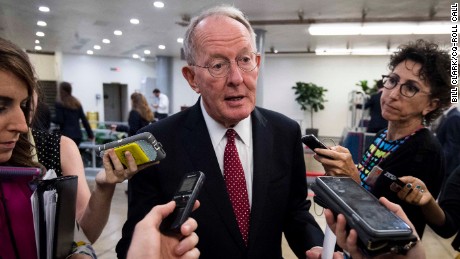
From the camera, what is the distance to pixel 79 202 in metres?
1.29

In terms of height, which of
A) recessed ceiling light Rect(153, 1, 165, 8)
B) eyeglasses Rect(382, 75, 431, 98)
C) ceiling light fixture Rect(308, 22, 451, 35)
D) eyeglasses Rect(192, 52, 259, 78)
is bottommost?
eyeglasses Rect(382, 75, 431, 98)

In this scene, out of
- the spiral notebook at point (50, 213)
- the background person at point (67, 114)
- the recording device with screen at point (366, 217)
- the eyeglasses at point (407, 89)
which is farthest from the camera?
the background person at point (67, 114)

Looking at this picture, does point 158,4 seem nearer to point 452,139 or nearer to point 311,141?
point 452,139

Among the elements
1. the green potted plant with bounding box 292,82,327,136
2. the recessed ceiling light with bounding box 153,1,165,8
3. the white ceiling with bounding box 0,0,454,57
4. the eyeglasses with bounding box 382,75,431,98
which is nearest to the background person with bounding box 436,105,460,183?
the white ceiling with bounding box 0,0,454,57

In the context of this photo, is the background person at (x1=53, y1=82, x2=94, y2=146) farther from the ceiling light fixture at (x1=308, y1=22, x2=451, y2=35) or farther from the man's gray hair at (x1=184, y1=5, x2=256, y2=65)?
the ceiling light fixture at (x1=308, y1=22, x2=451, y2=35)

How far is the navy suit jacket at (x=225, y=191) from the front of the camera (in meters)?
1.17

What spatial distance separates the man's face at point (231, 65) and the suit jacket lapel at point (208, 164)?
0.11 m

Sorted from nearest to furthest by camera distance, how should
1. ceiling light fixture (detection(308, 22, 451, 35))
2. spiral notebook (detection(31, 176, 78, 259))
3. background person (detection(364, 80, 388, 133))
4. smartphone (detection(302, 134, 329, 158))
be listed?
spiral notebook (detection(31, 176, 78, 259)) < smartphone (detection(302, 134, 329, 158)) < background person (detection(364, 80, 388, 133)) < ceiling light fixture (detection(308, 22, 451, 35))

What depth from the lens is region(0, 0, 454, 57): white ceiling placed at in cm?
643

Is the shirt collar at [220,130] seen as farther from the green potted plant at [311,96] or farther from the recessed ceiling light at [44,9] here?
the green potted plant at [311,96]

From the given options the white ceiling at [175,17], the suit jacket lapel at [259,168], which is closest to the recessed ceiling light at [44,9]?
the white ceiling at [175,17]

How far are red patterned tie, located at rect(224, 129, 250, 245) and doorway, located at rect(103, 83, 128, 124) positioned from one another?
16.7 metres

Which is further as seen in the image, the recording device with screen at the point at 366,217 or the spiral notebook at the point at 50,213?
the spiral notebook at the point at 50,213

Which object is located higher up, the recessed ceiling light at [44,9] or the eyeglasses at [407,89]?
the recessed ceiling light at [44,9]
